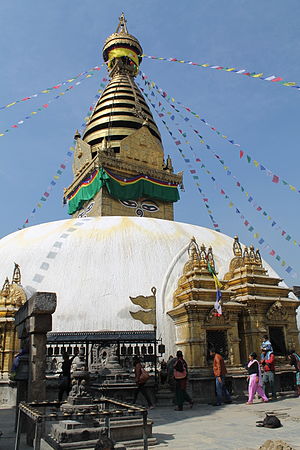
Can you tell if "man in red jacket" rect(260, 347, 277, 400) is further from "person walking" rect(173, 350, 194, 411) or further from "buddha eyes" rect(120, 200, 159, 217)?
"buddha eyes" rect(120, 200, 159, 217)

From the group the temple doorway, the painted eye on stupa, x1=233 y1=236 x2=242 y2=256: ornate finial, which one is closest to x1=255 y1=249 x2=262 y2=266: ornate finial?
x1=233 y1=236 x2=242 y2=256: ornate finial

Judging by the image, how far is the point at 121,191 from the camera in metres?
24.6

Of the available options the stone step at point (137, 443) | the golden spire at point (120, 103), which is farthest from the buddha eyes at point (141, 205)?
the stone step at point (137, 443)

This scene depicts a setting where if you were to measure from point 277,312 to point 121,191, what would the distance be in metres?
13.9

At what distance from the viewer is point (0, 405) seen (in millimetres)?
10891

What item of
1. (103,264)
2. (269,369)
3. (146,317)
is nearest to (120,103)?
(103,264)

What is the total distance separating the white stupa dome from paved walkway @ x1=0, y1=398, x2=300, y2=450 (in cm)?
390

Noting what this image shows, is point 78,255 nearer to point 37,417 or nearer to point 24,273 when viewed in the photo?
point 24,273

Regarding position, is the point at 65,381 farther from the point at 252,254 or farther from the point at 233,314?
the point at 252,254

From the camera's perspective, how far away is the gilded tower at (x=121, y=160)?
80.9 feet

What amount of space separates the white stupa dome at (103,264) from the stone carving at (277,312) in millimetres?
2361

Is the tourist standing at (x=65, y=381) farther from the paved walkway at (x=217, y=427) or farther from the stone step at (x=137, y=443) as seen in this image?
the stone step at (x=137, y=443)

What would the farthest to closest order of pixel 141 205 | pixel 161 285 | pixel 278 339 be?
pixel 141 205 → pixel 161 285 → pixel 278 339

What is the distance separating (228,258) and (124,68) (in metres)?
21.5
